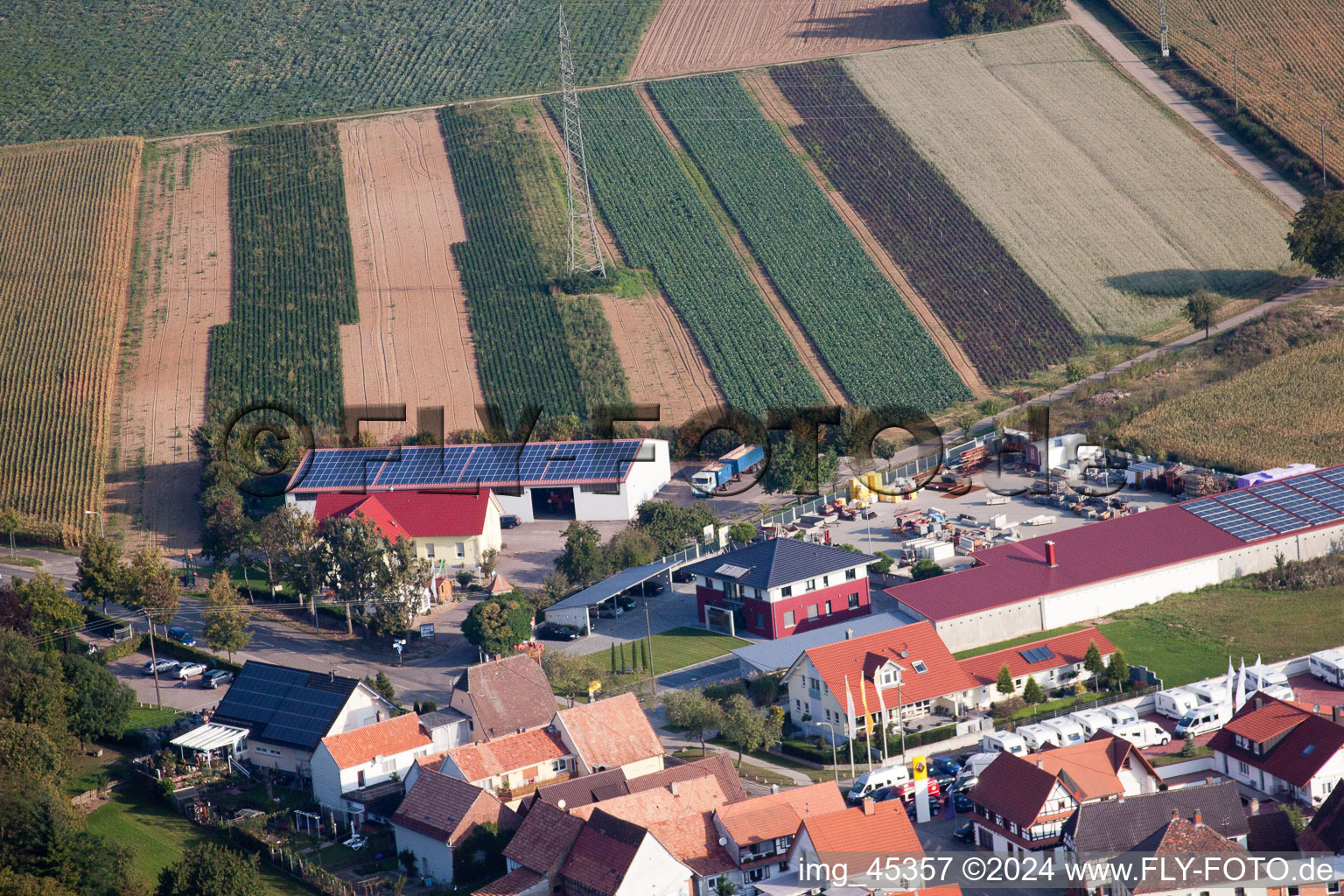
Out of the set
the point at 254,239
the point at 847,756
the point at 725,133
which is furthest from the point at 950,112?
the point at 847,756

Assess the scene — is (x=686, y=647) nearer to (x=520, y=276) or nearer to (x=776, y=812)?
(x=776, y=812)

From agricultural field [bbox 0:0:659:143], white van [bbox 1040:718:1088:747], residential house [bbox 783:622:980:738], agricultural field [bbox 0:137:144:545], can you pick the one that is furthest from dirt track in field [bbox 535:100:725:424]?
white van [bbox 1040:718:1088:747]

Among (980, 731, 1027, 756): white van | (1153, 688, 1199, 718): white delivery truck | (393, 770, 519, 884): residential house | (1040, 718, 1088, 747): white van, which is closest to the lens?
(393, 770, 519, 884): residential house

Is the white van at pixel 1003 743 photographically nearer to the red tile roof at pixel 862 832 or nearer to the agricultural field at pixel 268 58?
the red tile roof at pixel 862 832

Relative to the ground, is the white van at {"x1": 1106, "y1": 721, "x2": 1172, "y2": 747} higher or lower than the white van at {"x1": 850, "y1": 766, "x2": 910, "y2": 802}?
higher

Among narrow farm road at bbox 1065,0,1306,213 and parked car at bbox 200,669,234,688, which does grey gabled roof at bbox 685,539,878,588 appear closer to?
parked car at bbox 200,669,234,688

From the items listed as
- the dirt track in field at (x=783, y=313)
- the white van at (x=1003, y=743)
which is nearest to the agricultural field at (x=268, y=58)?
the dirt track in field at (x=783, y=313)

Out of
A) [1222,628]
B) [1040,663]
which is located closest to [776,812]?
[1040,663]
